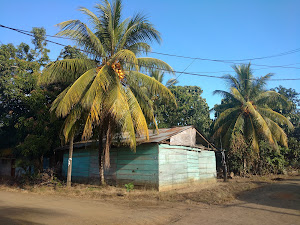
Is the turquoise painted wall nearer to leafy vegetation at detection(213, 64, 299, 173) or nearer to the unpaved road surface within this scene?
the unpaved road surface

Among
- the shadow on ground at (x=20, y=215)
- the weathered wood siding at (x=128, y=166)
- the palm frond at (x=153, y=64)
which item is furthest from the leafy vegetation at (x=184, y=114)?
the shadow on ground at (x=20, y=215)

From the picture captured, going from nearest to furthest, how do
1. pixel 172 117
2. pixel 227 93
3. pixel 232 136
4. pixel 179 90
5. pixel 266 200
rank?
pixel 266 200
pixel 232 136
pixel 227 93
pixel 172 117
pixel 179 90

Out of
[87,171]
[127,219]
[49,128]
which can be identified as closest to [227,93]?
[87,171]

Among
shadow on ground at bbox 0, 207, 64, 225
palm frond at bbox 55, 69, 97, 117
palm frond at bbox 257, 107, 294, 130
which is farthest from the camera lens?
palm frond at bbox 257, 107, 294, 130

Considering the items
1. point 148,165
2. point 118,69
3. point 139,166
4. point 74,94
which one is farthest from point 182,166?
point 74,94

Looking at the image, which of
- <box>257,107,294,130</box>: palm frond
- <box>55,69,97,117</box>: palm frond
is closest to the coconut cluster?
<box>55,69,97,117</box>: palm frond

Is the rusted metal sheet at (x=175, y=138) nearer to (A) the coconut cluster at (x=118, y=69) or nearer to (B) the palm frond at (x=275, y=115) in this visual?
(A) the coconut cluster at (x=118, y=69)

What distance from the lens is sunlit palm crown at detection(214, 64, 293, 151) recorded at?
735 inches

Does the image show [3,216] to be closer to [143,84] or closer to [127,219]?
[127,219]

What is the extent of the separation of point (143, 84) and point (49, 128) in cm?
704

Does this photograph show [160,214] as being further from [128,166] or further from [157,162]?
[128,166]

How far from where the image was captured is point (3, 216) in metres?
5.64

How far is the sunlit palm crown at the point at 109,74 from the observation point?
904 centimetres

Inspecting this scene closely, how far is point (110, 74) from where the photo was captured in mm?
10227
